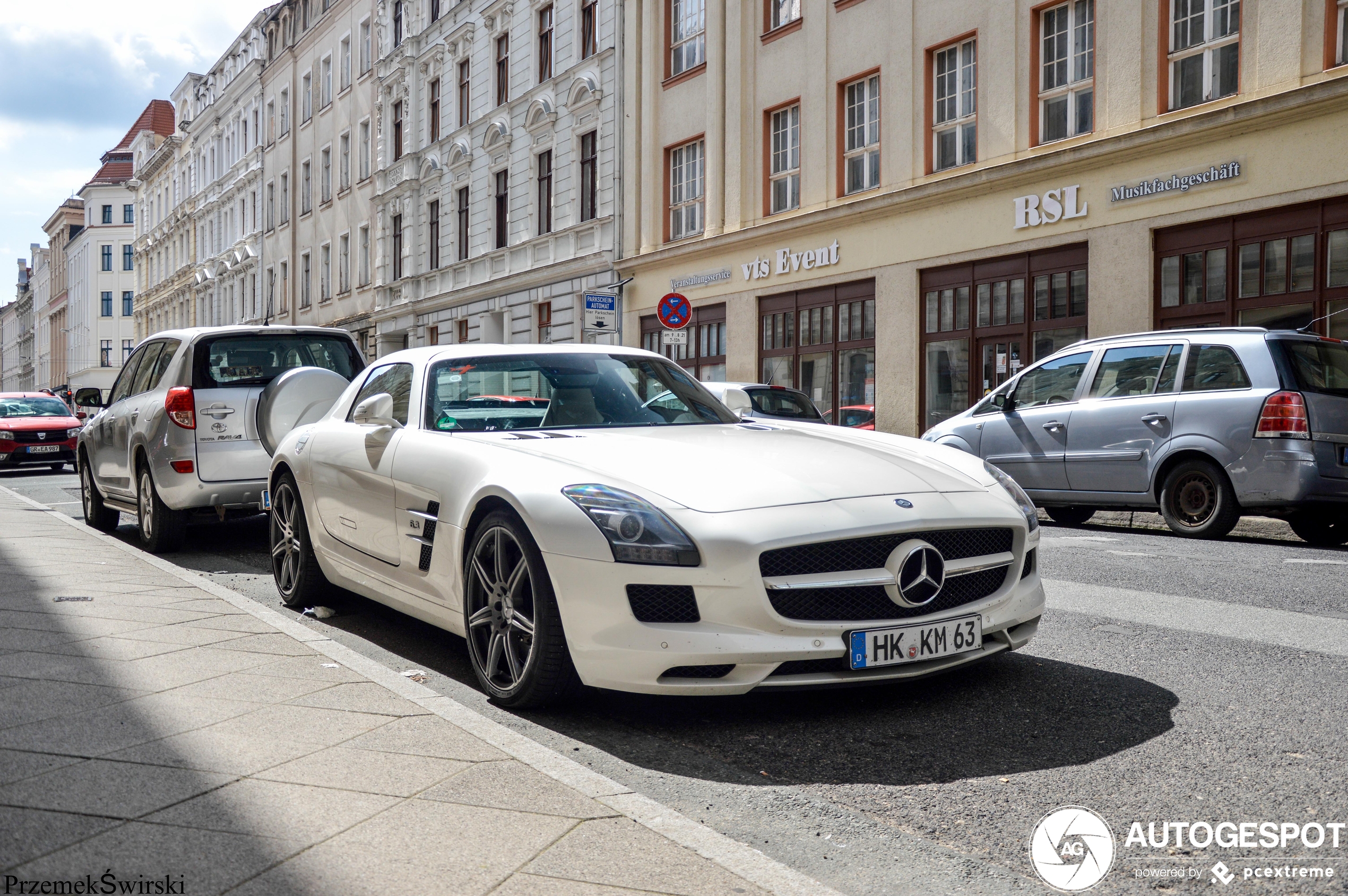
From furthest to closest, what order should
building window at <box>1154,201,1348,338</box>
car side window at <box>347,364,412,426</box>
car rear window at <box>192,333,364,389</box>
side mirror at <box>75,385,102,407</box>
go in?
1. building window at <box>1154,201,1348,338</box>
2. side mirror at <box>75,385,102,407</box>
3. car rear window at <box>192,333,364,389</box>
4. car side window at <box>347,364,412,426</box>

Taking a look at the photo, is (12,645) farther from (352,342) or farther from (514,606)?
(352,342)

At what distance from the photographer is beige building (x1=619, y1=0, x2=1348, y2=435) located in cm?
1455

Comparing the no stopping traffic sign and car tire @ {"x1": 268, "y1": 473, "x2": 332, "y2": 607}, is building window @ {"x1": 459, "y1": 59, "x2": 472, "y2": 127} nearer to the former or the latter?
the no stopping traffic sign

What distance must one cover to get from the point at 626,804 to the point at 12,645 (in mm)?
3480

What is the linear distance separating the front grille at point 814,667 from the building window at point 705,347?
19636 mm

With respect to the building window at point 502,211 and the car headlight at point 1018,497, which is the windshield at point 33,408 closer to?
the building window at point 502,211

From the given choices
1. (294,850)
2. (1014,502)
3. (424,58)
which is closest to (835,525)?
(1014,502)

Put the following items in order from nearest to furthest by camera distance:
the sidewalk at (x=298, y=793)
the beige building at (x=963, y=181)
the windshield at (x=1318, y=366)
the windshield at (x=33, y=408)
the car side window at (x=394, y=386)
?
the sidewalk at (x=298, y=793), the car side window at (x=394, y=386), the windshield at (x=1318, y=366), the beige building at (x=963, y=181), the windshield at (x=33, y=408)

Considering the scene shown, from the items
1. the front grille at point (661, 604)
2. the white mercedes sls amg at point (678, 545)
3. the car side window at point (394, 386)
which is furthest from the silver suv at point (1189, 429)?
the front grille at point (661, 604)

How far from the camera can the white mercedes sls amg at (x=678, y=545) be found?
4.05 metres

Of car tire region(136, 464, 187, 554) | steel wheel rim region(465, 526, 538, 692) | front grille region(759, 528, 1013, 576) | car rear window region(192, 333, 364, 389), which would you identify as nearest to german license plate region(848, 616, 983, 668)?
front grille region(759, 528, 1013, 576)

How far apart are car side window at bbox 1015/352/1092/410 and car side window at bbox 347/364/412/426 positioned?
288 inches

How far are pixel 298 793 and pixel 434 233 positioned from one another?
34252mm

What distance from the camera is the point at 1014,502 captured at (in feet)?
15.5
